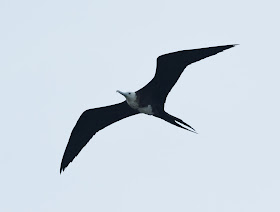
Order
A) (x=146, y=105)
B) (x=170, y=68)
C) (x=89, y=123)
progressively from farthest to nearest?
(x=89, y=123), (x=146, y=105), (x=170, y=68)

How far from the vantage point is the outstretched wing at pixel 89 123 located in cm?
1047

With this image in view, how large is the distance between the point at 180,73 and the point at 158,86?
0.37 metres

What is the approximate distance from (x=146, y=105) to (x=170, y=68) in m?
0.63

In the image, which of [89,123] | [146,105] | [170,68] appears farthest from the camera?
[89,123]

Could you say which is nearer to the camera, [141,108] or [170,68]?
[170,68]

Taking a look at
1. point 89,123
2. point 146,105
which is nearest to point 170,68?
point 146,105

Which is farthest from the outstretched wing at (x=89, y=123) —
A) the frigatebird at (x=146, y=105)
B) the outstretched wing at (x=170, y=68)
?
the outstretched wing at (x=170, y=68)

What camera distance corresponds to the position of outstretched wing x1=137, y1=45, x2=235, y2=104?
920cm

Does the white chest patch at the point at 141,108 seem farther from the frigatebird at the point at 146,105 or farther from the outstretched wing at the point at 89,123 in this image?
the outstretched wing at the point at 89,123

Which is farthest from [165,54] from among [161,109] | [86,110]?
[86,110]

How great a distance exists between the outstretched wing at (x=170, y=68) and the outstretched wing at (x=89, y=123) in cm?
65

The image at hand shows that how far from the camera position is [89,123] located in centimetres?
1057

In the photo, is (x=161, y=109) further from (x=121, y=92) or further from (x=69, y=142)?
(x=69, y=142)

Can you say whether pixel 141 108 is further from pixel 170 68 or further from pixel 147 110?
pixel 170 68
